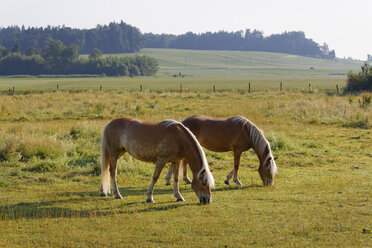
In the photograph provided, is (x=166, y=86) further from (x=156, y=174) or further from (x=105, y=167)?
(x=156, y=174)

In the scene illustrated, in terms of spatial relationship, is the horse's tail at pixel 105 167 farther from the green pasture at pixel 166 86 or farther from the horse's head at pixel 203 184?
the green pasture at pixel 166 86

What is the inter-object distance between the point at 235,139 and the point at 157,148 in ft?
8.67

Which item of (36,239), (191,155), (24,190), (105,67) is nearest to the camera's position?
(36,239)

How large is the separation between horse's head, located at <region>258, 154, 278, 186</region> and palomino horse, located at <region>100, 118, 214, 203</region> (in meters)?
2.26

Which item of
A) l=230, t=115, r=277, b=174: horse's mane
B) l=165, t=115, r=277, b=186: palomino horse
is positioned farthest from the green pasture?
l=230, t=115, r=277, b=174: horse's mane

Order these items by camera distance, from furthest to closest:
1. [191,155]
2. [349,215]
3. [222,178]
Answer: [222,178], [191,155], [349,215]

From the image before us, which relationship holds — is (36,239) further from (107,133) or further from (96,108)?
(96,108)

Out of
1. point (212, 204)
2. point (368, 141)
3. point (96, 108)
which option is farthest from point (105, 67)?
point (212, 204)

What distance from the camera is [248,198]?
33.7ft

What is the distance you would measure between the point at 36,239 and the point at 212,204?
12.1ft

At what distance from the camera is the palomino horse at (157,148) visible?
9.43 metres

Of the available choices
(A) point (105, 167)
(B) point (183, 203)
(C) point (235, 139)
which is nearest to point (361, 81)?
(C) point (235, 139)

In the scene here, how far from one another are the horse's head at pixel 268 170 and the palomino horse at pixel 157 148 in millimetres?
2265

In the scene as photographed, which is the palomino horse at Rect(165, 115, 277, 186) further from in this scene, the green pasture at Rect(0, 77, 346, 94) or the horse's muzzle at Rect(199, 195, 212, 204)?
the green pasture at Rect(0, 77, 346, 94)
